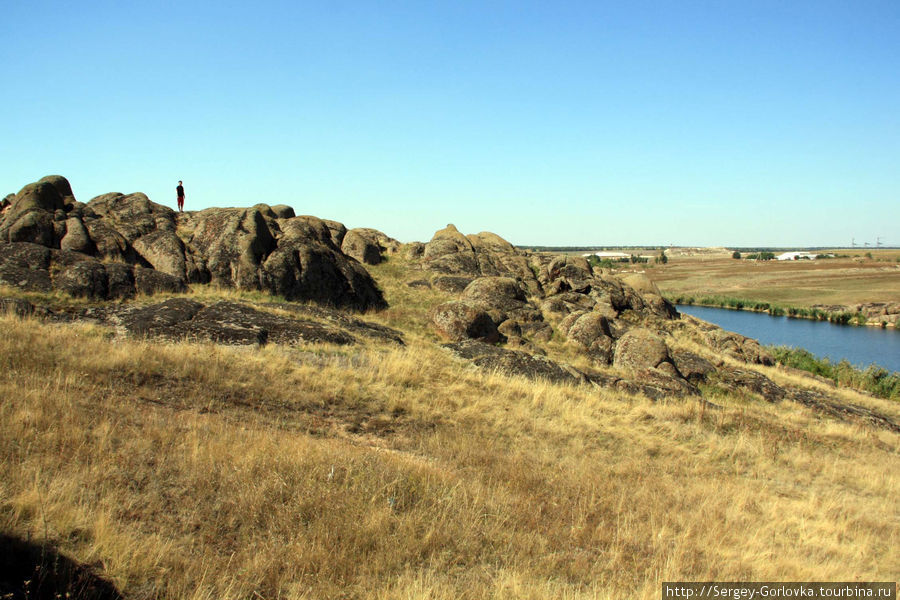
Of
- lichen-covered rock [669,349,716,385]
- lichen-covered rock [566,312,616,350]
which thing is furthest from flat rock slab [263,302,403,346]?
lichen-covered rock [669,349,716,385]

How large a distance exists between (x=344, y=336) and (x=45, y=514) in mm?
9460

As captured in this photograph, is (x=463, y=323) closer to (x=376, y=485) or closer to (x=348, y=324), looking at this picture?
(x=348, y=324)

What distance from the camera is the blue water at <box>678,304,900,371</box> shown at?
44969mm

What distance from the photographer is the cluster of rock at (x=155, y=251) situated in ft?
50.1

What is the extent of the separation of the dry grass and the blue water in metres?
40.1

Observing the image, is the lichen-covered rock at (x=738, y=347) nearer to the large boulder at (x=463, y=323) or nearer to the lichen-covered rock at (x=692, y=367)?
the lichen-covered rock at (x=692, y=367)

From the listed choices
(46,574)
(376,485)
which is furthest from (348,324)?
(46,574)

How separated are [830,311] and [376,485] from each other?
84.2 meters

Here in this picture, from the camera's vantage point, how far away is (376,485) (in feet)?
18.1

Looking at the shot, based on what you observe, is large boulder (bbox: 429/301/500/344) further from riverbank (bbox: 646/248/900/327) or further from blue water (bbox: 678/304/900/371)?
riverbank (bbox: 646/248/900/327)

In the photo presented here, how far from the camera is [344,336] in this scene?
13312 mm

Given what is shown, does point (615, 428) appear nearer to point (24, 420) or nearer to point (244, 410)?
point (244, 410)

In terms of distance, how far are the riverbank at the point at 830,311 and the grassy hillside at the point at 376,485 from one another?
67392mm

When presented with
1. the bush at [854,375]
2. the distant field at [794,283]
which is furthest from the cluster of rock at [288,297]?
the distant field at [794,283]
